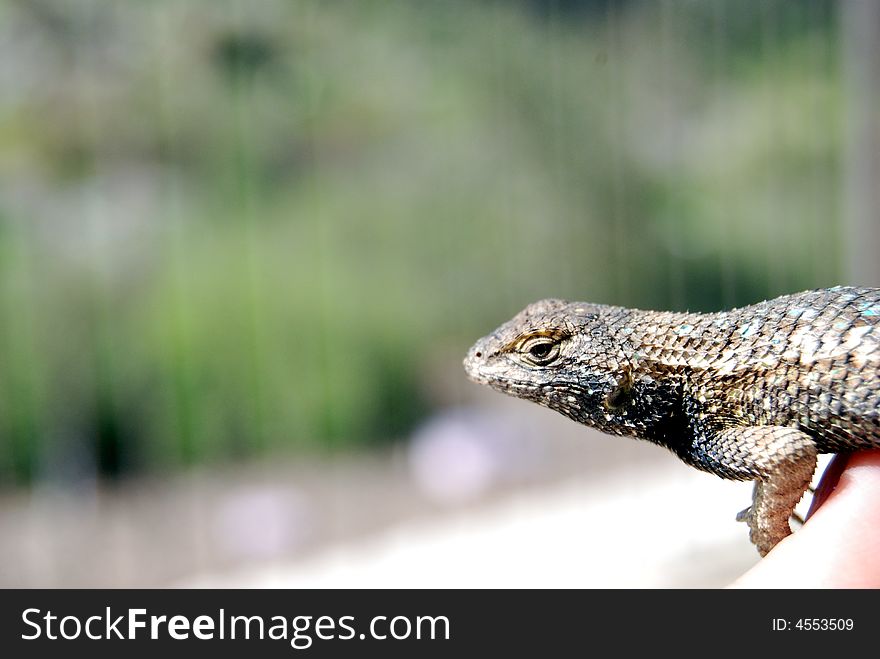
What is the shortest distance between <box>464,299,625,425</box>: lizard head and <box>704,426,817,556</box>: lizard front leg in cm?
28

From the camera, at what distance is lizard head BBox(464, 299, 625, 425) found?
6.28ft

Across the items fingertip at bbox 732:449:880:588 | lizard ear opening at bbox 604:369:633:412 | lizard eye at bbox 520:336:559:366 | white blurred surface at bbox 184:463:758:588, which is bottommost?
white blurred surface at bbox 184:463:758:588

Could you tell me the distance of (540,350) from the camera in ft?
6.53

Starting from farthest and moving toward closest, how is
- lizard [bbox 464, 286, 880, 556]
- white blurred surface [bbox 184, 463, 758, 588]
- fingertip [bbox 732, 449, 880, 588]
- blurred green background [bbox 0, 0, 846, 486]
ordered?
1. white blurred surface [bbox 184, 463, 758, 588]
2. blurred green background [bbox 0, 0, 846, 486]
3. lizard [bbox 464, 286, 880, 556]
4. fingertip [bbox 732, 449, 880, 588]

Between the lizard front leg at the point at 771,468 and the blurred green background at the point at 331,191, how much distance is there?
3017 mm

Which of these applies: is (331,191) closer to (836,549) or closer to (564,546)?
(564,546)

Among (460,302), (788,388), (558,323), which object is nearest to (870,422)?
(788,388)

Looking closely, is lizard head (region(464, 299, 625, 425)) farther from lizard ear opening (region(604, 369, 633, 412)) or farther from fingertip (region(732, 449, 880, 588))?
fingertip (region(732, 449, 880, 588))

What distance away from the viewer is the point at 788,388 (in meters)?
1.73

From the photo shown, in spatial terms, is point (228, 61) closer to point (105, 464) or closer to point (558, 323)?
point (105, 464)

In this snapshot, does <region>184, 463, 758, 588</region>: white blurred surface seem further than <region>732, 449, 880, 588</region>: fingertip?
Yes

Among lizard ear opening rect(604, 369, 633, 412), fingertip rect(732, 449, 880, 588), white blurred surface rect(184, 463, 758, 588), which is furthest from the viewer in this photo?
white blurred surface rect(184, 463, 758, 588)

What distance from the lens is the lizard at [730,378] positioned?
1687mm

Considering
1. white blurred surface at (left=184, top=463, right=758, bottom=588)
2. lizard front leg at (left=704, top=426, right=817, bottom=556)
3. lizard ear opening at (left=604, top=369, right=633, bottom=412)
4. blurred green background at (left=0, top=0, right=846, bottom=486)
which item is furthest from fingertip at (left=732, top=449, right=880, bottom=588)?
blurred green background at (left=0, top=0, right=846, bottom=486)
